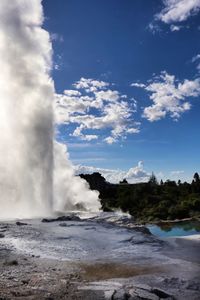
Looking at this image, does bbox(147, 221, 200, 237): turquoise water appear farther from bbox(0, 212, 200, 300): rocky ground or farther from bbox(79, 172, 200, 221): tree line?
bbox(0, 212, 200, 300): rocky ground

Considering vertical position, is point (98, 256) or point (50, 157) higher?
point (50, 157)

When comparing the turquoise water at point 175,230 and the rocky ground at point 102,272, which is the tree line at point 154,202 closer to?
the turquoise water at point 175,230

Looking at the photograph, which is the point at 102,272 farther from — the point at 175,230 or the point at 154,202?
the point at 154,202

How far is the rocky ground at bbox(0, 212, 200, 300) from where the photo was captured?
11992mm

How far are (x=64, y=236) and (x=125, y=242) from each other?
3415mm

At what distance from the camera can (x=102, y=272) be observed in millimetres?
15180

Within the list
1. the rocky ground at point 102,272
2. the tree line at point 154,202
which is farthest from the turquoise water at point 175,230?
the rocky ground at point 102,272

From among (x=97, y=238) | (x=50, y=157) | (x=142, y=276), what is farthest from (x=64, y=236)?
(x=50, y=157)

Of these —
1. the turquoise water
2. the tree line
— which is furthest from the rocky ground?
the tree line

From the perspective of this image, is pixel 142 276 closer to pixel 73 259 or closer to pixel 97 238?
pixel 73 259

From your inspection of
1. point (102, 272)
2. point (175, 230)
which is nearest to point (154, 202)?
point (175, 230)

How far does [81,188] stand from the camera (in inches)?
2318

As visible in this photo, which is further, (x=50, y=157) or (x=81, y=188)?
(x=81, y=188)

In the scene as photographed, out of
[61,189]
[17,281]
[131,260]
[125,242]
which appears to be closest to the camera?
[17,281]
